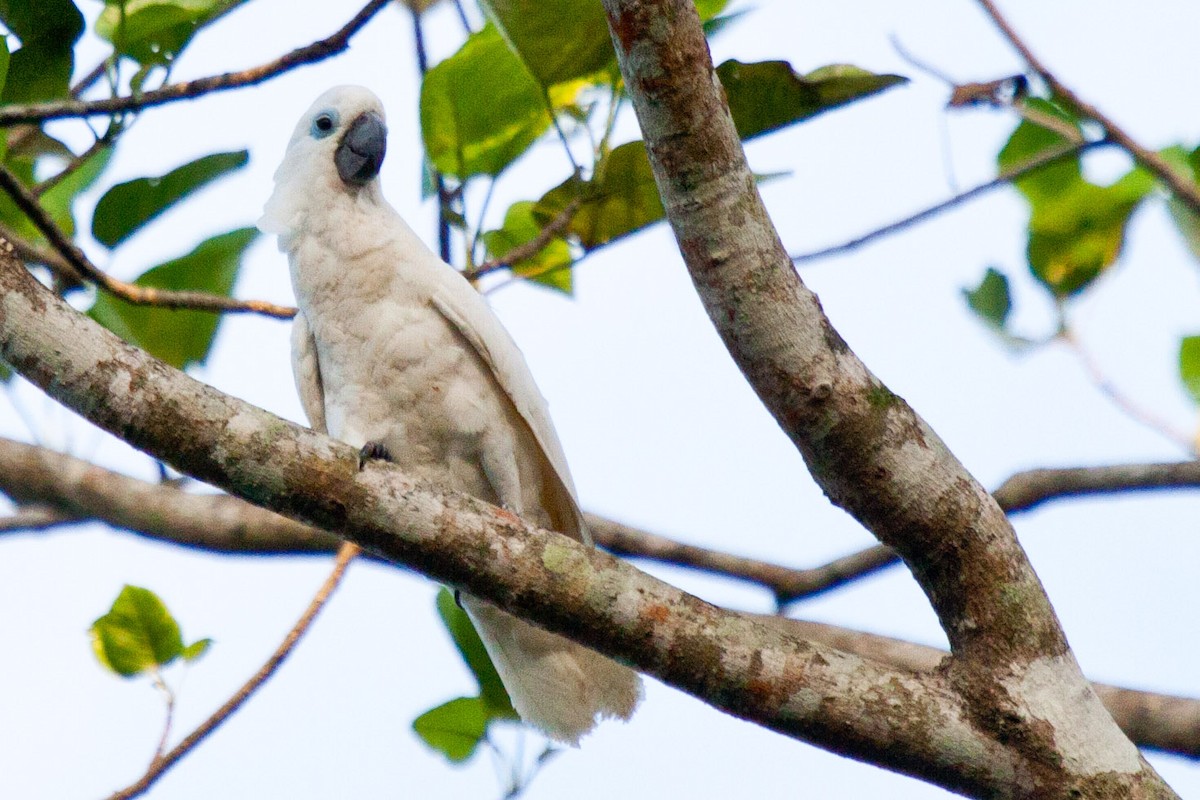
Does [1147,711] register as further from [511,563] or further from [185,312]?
[185,312]

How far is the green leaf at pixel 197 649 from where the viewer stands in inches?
106

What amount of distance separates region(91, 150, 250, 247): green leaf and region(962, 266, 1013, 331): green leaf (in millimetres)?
1887

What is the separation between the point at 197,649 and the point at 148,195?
103cm

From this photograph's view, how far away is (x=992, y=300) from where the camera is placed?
3283 mm

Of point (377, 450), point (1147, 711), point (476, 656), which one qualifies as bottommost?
point (1147, 711)

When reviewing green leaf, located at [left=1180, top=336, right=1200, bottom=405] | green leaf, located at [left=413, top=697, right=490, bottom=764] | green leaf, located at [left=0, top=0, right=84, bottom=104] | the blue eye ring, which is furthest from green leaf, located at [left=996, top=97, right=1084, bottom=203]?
green leaf, located at [left=0, top=0, right=84, bottom=104]

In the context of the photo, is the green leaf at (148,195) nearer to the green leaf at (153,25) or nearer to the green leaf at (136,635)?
the green leaf at (153,25)

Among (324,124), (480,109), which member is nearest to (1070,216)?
(480,109)

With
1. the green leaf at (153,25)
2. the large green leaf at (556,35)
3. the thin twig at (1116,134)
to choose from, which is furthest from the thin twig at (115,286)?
the thin twig at (1116,134)

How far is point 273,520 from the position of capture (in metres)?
3.26

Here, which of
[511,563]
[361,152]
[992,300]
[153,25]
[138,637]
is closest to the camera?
[511,563]

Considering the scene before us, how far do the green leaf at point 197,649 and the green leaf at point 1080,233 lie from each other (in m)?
2.28

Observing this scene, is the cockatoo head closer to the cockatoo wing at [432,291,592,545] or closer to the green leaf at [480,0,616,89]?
the cockatoo wing at [432,291,592,545]

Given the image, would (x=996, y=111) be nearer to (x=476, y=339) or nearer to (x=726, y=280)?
(x=726, y=280)
